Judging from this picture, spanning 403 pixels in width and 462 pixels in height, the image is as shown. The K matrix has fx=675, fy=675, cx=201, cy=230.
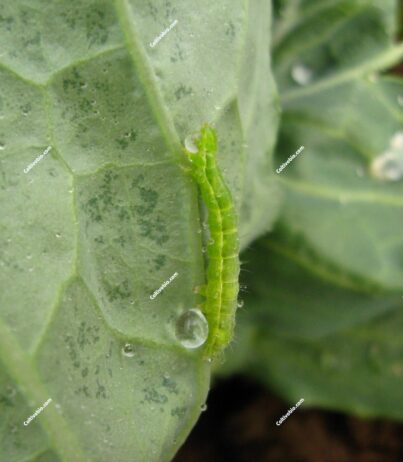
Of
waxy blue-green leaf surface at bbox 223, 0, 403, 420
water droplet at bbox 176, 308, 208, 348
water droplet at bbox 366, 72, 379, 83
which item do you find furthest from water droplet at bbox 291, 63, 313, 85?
water droplet at bbox 176, 308, 208, 348

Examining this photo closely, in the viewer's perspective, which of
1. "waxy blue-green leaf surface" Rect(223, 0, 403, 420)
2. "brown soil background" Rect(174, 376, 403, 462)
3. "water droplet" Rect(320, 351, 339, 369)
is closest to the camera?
"waxy blue-green leaf surface" Rect(223, 0, 403, 420)

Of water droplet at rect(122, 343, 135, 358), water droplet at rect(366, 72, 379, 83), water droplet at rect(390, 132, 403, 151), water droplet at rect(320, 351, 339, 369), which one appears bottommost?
water droplet at rect(320, 351, 339, 369)

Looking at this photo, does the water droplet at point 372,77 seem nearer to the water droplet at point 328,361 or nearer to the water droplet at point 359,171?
the water droplet at point 359,171

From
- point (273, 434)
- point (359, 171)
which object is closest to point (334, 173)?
point (359, 171)

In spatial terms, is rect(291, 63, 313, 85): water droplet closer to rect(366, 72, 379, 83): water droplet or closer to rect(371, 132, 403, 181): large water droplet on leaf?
rect(366, 72, 379, 83): water droplet


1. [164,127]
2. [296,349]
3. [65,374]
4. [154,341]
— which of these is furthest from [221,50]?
[296,349]

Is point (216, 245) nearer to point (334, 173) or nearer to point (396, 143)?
point (334, 173)

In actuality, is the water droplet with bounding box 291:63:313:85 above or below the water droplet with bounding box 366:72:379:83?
above
